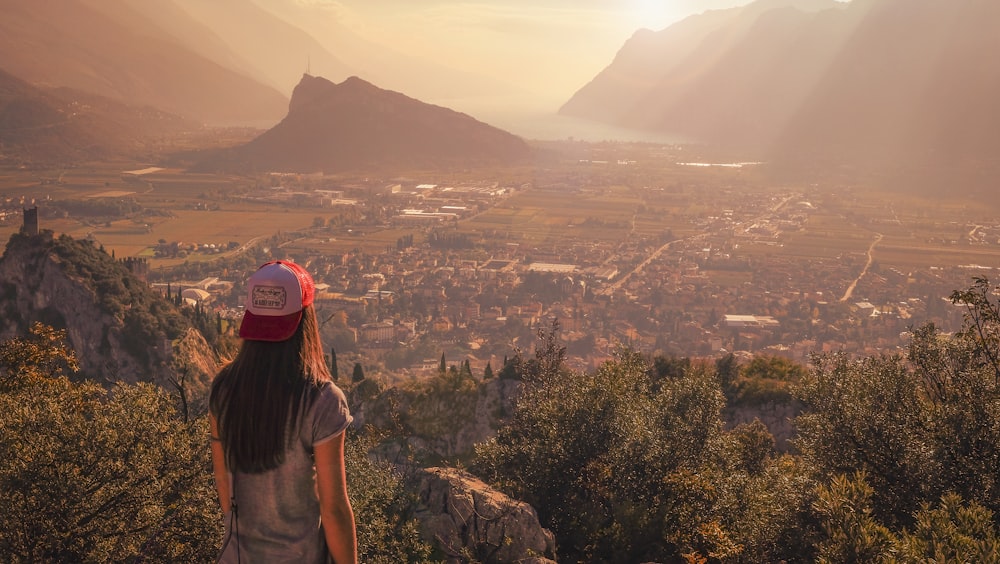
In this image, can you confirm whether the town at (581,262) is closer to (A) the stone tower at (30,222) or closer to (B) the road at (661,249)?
(B) the road at (661,249)

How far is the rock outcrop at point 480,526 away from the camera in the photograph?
13367mm

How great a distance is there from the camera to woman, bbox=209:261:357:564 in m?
3.94

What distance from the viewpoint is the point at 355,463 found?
1402 cm

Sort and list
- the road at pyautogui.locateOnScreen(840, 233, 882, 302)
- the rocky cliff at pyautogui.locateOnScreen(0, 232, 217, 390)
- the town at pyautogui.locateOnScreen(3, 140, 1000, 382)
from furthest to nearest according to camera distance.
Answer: the road at pyautogui.locateOnScreen(840, 233, 882, 302)
the town at pyautogui.locateOnScreen(3, 140, 1000, 382)
the rocky cliff at pyautogui.locateOnScreen(0, 232, 217, 390)

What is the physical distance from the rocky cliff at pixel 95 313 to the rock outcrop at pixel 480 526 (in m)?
34.0

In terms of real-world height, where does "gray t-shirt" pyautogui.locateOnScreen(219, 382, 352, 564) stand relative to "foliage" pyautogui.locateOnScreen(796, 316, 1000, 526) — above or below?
above

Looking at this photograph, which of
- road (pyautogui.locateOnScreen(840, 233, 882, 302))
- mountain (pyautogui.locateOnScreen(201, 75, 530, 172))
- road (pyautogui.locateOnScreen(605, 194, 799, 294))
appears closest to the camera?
road (pyautogui.locateOnScreen(840, 233, 882, 302))

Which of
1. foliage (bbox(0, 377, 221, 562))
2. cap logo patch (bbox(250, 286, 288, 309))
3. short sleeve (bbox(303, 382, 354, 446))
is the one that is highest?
cap logo patch (bbox(250, 286, 288, 309))

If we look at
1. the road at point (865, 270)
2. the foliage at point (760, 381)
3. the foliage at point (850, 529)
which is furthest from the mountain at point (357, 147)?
the foliage at point (850, 529)

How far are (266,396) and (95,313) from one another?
5119 cm

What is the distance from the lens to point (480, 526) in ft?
45.3

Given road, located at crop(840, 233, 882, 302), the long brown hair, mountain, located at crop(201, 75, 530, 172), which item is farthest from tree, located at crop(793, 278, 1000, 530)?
mountain, located at crop(201, 75, 530, 172)

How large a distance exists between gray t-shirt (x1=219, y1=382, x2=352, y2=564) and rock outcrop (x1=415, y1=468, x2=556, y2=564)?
9.18m

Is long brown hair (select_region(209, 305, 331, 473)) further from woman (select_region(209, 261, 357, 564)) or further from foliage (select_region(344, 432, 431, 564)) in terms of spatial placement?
foliage (select_region(344, 432, 431, 564))
